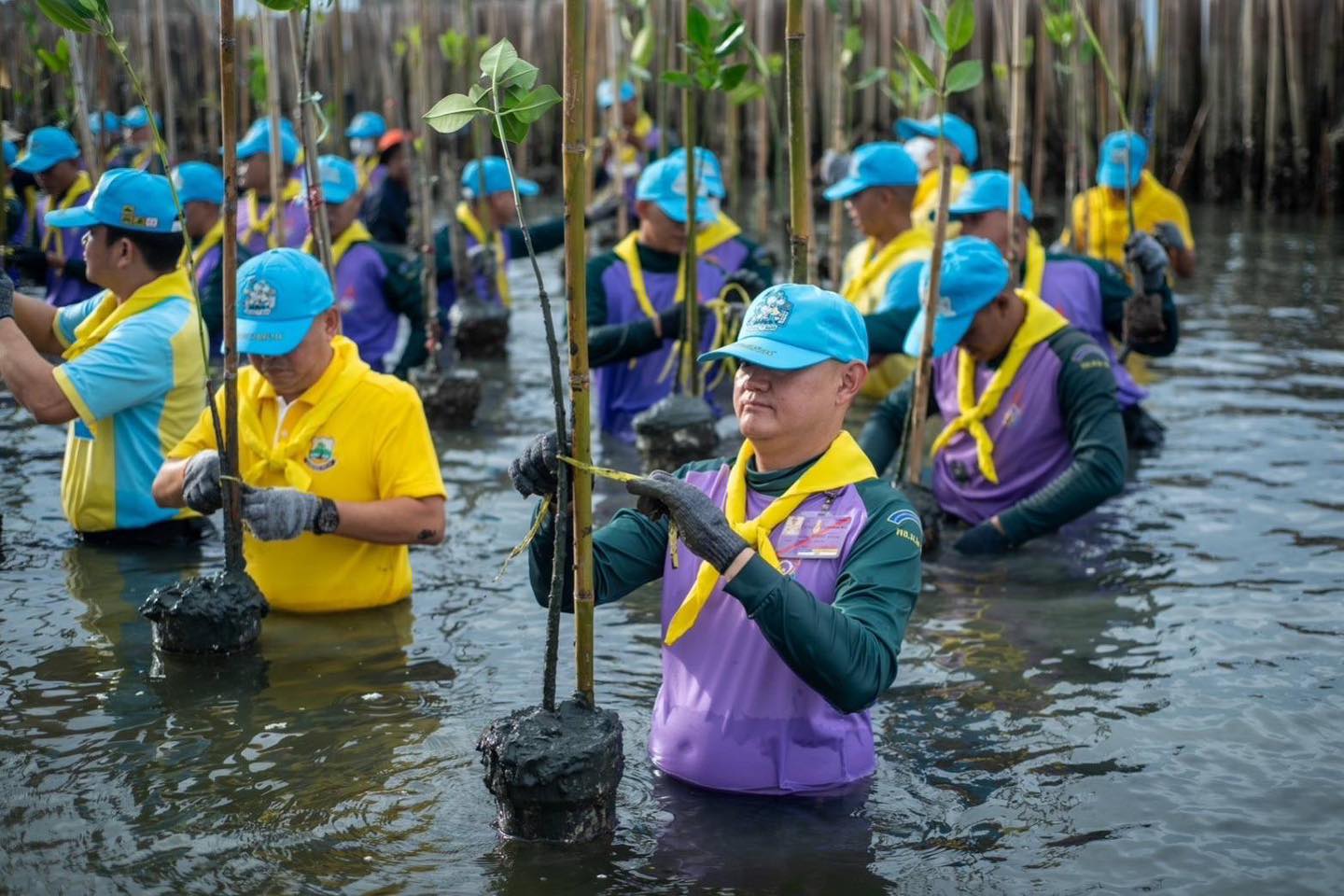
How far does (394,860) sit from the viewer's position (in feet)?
13.0

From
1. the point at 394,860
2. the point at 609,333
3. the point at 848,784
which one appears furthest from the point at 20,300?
the point at 848,784

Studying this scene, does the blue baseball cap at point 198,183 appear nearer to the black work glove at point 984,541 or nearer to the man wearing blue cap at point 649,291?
the man wearing blue cap at point 649,291

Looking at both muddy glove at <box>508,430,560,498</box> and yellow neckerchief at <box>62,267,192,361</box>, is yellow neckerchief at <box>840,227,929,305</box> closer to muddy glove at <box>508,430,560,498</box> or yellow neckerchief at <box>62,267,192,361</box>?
yellow neckerchief at <box>62,267,192,361</box>

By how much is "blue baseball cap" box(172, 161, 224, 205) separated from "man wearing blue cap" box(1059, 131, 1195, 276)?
5.54 meters

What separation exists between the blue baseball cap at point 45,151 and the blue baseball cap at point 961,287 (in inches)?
297

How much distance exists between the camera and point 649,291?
8227 mm

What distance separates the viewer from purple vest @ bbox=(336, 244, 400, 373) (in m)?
9.85

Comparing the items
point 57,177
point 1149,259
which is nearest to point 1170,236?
point 1149,259

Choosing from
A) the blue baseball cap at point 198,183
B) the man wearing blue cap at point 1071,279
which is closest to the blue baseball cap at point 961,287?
the man wearing blue cap at point 1071,279

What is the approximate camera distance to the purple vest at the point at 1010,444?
646 cm

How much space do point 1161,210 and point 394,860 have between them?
8302 millimetres

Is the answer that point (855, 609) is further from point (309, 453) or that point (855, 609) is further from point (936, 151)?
point (936, 151)

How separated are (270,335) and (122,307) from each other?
114 cm

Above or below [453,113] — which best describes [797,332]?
below
